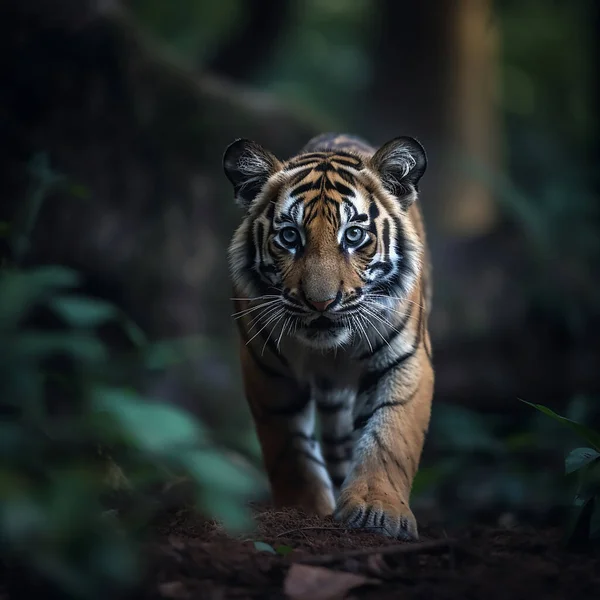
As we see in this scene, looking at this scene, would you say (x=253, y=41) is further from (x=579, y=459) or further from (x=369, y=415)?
(x=579, y=459)

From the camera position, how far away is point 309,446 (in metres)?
4.27

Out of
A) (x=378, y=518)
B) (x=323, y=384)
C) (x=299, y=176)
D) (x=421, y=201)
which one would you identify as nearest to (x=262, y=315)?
(x=323, y=384)

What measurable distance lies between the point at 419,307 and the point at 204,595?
2.12 m

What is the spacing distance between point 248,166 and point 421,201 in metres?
5.68

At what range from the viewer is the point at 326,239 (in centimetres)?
356

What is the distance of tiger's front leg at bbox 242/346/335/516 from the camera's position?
414 cm

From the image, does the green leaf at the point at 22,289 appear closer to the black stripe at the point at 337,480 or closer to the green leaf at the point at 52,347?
the green leaf at the point at 52,347

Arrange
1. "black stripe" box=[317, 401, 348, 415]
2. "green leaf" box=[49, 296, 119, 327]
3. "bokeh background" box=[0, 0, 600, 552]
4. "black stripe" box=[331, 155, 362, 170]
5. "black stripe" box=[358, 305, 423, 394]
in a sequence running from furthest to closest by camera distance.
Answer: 1. "bokeh background" box=[0, 0, 600, 552]
2. "black stripe" box=[317, 401, 348, 415]
3. "black stripe" box=[331, 155, 362, 170]
4. "black stripe" box=[358, 305, 423, 394]
5. "green leaf" box=[49, 296, 119, 327]

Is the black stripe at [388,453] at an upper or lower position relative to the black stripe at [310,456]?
upper

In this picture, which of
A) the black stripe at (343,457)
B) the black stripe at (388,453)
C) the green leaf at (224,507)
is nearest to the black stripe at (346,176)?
the black stripe at (388,453)

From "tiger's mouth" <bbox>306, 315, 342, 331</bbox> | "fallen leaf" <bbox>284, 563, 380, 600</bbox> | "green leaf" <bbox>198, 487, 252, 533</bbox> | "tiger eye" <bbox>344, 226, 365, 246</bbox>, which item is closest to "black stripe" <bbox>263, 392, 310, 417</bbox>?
"tiger's mouth" <bbox>306, 315, 342, 331</bbox>

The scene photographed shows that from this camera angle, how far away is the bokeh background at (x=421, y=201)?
6.79 m

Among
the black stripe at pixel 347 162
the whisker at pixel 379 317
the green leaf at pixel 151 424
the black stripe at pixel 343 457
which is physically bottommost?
the black stripe at pixel 343 457

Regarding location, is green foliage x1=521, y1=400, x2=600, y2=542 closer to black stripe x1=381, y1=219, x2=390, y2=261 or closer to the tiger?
the tiger
